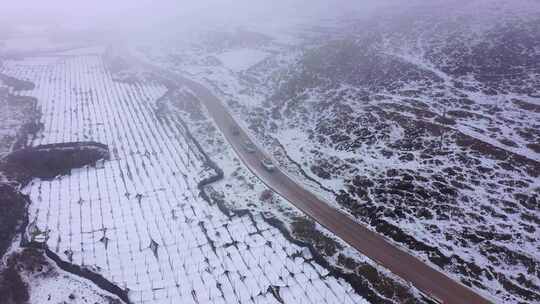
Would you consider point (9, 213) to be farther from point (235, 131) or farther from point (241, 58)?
point (241, 58)

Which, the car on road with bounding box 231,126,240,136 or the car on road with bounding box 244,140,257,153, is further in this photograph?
the car on road with bounding box 231,126,240,136

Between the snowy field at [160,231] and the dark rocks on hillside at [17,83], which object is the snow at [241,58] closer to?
the snowy field at [160,231]

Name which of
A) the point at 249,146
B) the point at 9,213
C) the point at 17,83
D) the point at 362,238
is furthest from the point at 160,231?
the point at 17,83

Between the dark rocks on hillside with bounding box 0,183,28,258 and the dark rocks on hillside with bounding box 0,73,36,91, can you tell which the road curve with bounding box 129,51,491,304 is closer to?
the dark rocks on hillside with bounding box 0,183,28,258

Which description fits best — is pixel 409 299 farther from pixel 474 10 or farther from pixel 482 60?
pixel 474 10

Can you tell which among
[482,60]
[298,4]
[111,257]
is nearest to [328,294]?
[111,257]

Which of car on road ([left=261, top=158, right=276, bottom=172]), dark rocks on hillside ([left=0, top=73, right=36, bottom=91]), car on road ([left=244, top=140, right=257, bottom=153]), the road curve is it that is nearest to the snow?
the road curve
